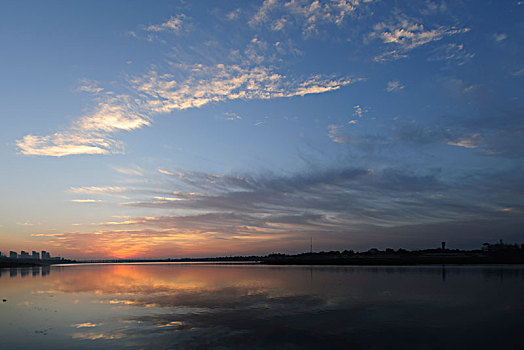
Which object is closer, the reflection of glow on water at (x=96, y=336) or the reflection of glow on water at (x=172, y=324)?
the reflection of glow on water at (x=96, y=336)

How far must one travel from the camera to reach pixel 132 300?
31062mm

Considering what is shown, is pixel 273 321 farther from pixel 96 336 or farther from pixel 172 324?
pixel 96 336

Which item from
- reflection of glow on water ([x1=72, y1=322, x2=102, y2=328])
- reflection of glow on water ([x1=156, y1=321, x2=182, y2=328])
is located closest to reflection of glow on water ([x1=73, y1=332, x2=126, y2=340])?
reflection of glow on water ([x1=72, y1=322, x2=102, y2=328])

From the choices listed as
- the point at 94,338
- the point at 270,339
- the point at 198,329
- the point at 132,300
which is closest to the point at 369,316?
the point at 270,339

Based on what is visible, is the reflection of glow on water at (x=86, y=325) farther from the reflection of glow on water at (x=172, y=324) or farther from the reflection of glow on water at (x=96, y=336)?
the reflection of glow on water at (x=172, y=324)

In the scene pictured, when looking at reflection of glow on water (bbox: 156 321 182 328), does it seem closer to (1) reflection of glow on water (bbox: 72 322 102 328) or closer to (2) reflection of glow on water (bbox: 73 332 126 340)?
(2) reflection of glow on water (bbox: 73 332 126 340)

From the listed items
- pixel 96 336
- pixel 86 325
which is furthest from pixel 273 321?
pixel 86 325

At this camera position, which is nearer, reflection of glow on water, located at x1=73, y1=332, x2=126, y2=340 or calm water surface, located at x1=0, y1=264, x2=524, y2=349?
calm water surface, located at x1=0, y1=264, x2=524, y2=349

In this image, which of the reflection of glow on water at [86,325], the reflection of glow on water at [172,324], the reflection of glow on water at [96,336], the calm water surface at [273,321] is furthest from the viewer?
the reflection of glow on water at [86,325]

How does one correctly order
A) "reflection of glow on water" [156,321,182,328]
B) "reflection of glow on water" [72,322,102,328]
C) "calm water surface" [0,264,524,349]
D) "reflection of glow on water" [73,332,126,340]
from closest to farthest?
"calm water surface" [0,264,524,349]
"reflection of glow on water" [73,332,126,340]
"reflection of glow on water" [156,321,182,328]
"reflection of glow on water" [72,322,102,328]

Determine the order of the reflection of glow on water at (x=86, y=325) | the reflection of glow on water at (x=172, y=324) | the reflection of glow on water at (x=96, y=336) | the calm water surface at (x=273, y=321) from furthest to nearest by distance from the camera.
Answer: the reflection of glow on water at (x=86, y=325) < the reflection of glow on water at (x=172, y=324) < the reflection of glow on water at (x=96, y=336) < the calm water surface at (x=273, y=321)

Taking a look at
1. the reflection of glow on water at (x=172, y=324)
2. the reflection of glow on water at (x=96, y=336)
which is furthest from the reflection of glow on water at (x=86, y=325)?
the reflection of glow on water at (x=172, y=324)

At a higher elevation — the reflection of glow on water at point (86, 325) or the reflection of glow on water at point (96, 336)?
the reflection of glow on water at point (96, 336)

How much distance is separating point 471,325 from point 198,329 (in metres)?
14.3
